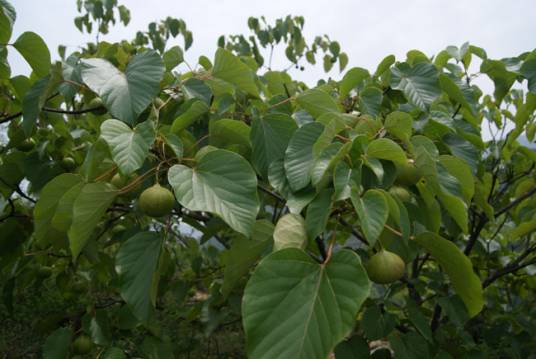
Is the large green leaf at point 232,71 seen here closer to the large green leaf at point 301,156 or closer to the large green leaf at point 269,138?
the large green leaf at point 269,138

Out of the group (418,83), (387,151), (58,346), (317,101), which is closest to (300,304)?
(387,151)

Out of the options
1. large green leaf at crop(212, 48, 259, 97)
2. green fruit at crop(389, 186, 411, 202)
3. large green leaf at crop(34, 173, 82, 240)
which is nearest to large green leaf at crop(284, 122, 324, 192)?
green fruit at crop(389, 186, 411, 202)

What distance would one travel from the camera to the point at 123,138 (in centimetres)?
86

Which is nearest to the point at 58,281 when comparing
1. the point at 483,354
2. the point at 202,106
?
the point at 202,106

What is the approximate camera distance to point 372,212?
765 mm

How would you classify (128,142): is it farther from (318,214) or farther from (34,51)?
(34,51)

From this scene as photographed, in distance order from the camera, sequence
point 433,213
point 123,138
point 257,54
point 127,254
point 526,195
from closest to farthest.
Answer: point 123,138
point 127,254
point 433,213
point 526,195
point 257,54

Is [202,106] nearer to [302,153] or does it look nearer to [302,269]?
[302,153]

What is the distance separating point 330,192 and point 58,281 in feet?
5.80

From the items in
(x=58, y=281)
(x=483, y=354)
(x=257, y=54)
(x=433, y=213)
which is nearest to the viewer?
(x=433, y=213)

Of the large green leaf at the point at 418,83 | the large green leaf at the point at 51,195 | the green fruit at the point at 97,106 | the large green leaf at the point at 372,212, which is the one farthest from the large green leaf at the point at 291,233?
the green fruit at the point at 97,106

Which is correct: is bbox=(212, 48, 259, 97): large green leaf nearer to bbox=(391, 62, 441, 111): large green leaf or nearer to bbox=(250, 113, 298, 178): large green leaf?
bbox=(250, 113, 298, 178): large green leaf

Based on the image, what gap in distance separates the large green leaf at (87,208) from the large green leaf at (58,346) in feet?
2.67

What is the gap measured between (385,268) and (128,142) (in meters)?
0.57
